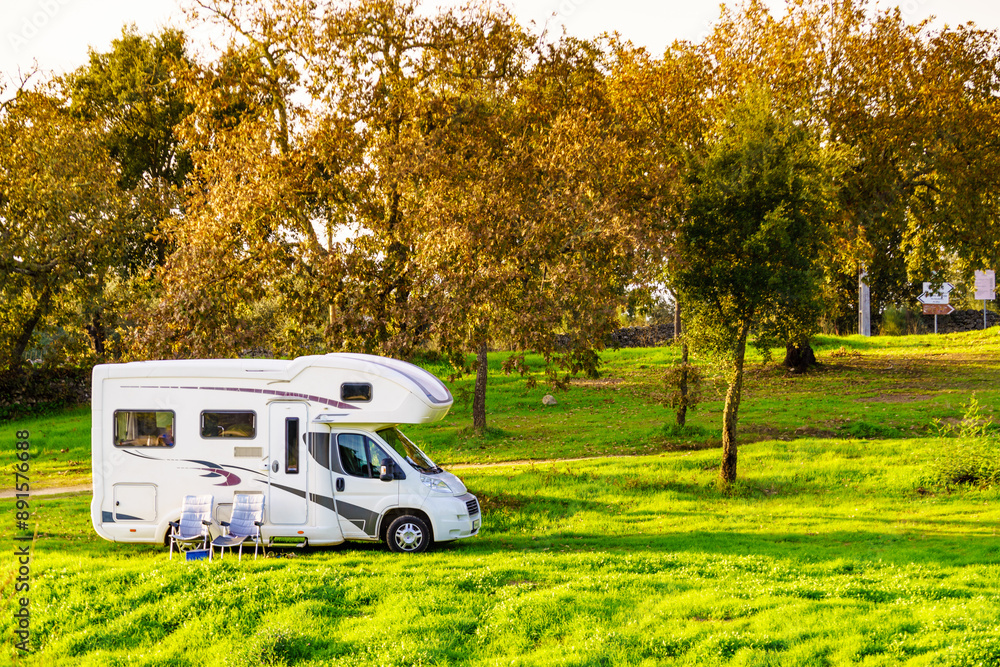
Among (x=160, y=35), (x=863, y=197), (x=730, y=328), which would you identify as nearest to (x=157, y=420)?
(x=730, y=328)

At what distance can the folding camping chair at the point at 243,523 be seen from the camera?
13945 mm

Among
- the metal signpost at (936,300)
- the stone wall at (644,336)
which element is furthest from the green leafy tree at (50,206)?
the metal signpost at (936,300)

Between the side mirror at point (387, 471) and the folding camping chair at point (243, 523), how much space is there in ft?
6.91

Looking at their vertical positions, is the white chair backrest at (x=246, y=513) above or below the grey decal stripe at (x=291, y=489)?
below

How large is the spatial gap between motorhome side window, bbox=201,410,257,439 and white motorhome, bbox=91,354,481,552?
0.02 metres

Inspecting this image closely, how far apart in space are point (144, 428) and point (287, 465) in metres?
2.62

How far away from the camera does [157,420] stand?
1471 cm

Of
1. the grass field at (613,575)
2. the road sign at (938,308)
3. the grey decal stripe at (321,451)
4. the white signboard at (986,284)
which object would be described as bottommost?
the grass field at (613,575)

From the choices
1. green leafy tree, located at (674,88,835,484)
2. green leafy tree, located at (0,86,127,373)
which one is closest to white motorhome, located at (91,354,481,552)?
green leafy tree, located at (674,88,835,484)

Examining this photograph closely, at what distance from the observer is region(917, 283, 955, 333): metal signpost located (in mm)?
51781

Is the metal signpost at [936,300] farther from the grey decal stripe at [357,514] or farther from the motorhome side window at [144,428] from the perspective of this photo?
the motorhome side window at [144,428]

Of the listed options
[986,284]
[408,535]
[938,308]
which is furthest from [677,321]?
[408,535]

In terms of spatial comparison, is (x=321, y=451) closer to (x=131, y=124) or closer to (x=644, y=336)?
(x=131, y=124)

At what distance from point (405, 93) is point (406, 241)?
10.9 ft
